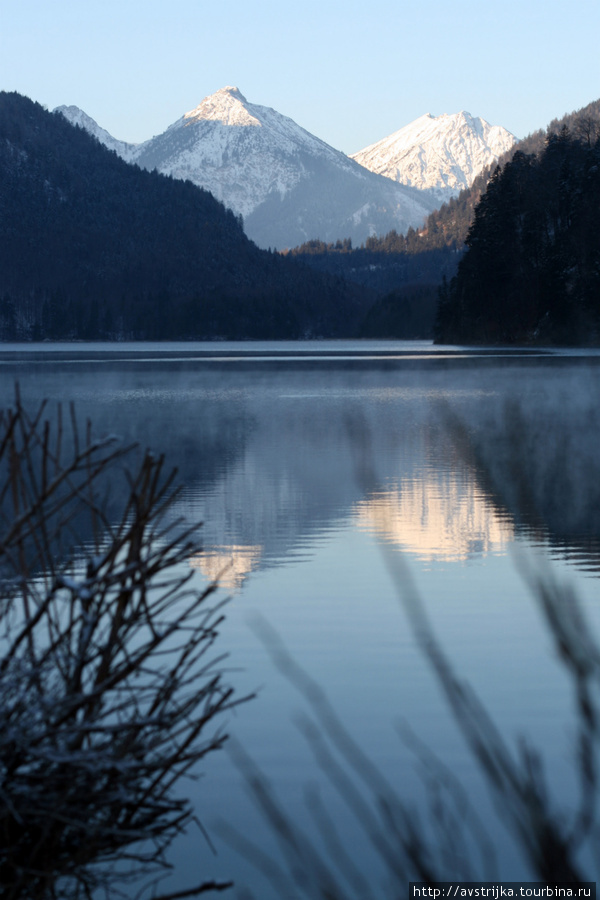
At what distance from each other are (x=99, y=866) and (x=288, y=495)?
40.2 ft

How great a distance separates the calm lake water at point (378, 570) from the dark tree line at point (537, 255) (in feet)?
208

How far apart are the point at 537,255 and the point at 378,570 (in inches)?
3800

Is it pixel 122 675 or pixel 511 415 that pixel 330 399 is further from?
pixel 122 675

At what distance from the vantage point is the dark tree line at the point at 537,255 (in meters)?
94.6

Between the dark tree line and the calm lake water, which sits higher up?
the dark tree line

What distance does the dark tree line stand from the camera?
94562 millimetres

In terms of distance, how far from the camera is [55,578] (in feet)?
12.1

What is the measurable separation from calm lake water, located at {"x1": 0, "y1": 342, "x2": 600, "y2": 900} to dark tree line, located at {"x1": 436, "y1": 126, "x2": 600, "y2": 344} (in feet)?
208

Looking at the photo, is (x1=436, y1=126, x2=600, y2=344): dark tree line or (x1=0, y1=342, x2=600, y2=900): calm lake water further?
(x1=436, y1=126, x2=600, y2=344): dark tree line

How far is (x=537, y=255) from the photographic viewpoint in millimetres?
104188

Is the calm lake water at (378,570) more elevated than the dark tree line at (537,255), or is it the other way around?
the dark tree line at (537,255)

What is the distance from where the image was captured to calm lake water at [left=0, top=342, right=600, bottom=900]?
5.90 m

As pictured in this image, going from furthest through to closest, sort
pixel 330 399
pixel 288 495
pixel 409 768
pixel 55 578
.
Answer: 1. pixel 330 399
2. pixel 288 495
3. pixel 409 768
4. pixel 55 578

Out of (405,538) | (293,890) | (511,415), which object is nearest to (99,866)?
(293,890)
